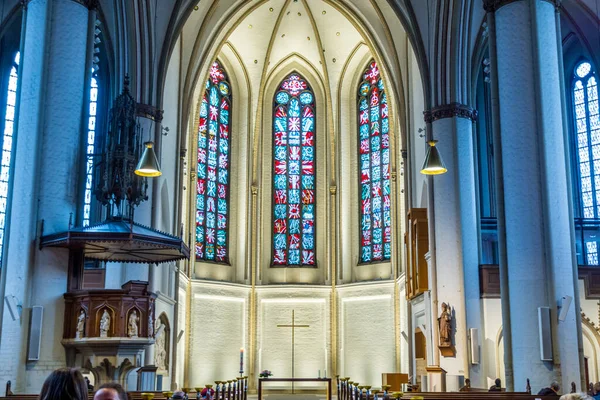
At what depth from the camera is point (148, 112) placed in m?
22.9

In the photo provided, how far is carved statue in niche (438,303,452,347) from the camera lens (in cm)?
2053

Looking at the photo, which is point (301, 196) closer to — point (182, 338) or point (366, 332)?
point (366, 332)

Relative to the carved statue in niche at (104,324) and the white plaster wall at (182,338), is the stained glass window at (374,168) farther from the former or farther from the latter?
the carved statue in niche at (104,324)

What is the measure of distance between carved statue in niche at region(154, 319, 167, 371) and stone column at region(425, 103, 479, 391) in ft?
28.9

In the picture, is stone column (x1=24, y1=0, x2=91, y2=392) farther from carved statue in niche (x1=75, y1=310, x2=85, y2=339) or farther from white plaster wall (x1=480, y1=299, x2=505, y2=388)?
white plaster wall (x1=480, y1=299, x2=505, y2=388)

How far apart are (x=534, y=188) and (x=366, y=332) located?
55.2 ft

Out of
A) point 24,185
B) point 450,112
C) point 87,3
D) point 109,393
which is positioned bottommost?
point 109,393

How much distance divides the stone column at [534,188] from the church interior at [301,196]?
0.14 ft

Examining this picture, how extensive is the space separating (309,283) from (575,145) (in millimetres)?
12115

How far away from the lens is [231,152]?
3300 cm

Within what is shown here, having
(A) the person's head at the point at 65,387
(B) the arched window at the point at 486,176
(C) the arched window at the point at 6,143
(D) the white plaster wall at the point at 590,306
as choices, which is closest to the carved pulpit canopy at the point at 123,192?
(C) the arched window at the point at 6,143

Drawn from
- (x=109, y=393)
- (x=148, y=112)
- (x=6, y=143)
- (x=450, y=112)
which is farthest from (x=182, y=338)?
(x=109, y=393)

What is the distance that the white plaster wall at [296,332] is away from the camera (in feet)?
103

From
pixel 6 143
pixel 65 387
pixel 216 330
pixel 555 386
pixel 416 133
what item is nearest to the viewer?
pixel 65 387
